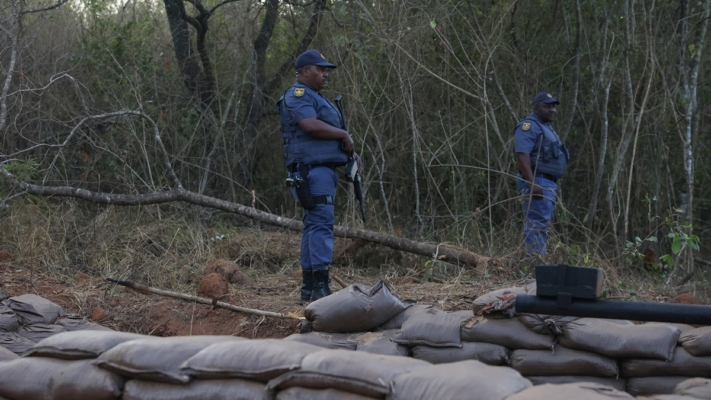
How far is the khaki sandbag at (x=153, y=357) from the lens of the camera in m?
2.91

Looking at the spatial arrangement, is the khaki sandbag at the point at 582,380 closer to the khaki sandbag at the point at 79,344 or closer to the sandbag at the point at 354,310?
the sandbag at the point at 354,310

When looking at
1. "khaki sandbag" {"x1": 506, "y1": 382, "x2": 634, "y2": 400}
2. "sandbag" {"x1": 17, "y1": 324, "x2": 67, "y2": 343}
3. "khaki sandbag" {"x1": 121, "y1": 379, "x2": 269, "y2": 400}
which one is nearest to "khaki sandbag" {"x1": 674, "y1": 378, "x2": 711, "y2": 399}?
"khaki sandbag" {"x1": 506, "y1": 382, "x2": 634, "y2": 400}

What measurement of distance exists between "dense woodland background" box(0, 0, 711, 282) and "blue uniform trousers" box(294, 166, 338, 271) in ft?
7.53

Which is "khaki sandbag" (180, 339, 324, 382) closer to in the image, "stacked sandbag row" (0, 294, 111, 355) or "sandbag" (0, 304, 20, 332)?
"stacked sandbag row" (0, 294, 111, 355)

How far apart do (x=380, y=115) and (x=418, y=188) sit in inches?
36.4

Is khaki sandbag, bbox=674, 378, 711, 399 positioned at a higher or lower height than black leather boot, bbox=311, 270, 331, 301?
higher

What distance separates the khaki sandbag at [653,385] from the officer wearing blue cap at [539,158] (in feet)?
10.6

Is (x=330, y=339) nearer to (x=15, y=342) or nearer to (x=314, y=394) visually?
(x=314, y=394)

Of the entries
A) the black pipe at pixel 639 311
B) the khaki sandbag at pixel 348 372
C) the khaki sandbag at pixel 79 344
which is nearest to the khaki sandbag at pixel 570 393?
the khaki sandbag at pixel 348 372

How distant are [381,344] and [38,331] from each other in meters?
2.18

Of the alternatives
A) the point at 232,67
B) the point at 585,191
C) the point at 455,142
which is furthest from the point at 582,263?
the point at 232,67

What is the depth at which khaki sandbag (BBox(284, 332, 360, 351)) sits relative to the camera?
13.9 ft

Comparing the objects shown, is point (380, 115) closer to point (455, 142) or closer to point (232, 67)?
point (455, 142)

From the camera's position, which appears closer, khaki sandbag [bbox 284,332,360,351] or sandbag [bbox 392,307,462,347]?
sandbag [bbox 392,307,462,347]
